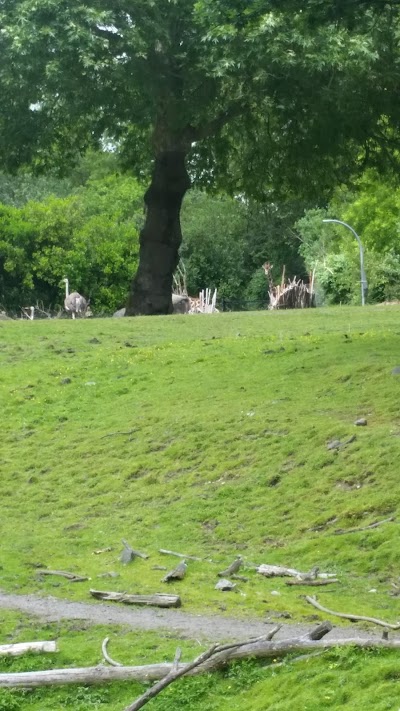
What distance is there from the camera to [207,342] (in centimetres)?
1922

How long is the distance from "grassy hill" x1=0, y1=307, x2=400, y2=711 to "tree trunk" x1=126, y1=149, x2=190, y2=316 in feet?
21.5

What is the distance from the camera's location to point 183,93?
903 inches

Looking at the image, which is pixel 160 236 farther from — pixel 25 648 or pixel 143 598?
pixel 25 648

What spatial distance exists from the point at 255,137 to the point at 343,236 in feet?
92.0

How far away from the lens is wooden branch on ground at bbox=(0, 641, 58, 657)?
7.22m

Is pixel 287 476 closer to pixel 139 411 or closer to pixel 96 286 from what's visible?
pixel 139 411

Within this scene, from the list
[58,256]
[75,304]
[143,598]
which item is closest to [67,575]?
[143,598]

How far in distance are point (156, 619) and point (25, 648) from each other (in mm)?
1215

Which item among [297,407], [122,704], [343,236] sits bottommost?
[122,704]

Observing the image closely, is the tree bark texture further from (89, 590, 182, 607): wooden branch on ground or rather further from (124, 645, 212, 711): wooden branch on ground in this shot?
(89, 590, 182, 607): wooden branch on ground

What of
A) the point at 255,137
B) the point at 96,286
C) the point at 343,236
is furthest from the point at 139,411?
the point at 343,236

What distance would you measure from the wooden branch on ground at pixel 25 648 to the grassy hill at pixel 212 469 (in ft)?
1.87

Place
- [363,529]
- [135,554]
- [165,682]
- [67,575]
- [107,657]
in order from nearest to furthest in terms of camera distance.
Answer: [165,682] < [107,657] < [67,575] < [363,529] < [135,554]

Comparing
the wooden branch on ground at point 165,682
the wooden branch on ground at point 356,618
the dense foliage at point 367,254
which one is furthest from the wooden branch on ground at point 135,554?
the dense foliage at point 367,254
